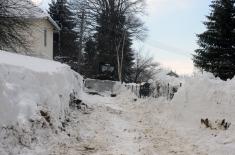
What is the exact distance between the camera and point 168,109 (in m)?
16.4

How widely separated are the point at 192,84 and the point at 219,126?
3.72 meters

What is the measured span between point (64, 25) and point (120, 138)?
4140cm

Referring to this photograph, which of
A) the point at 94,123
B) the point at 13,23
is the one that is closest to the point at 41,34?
the point at 13,23

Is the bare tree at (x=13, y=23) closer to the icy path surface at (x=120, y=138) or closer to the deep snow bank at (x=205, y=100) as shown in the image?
the icy path surface at (x=120, y=138)

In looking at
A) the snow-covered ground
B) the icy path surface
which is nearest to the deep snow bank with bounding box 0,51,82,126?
the snow-covered ground

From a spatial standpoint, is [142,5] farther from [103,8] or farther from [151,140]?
[151,140]

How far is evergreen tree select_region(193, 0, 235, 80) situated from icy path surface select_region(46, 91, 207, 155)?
45.4 feet

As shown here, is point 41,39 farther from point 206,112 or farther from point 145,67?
point 145,67

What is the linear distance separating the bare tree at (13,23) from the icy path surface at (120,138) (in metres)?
7.37

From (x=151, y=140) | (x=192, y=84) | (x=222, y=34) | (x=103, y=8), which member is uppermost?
(x=103, y=8)

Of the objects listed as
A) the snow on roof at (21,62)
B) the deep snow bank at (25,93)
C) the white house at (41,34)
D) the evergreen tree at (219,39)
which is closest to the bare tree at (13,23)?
the white house at (41,34)

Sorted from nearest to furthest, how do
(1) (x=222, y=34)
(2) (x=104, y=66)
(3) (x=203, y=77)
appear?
(3) (x=203, y=77)
(1) (x=222, y=34)
(2) (x=104, y=66)

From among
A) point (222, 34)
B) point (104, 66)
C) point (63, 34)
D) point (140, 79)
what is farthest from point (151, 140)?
point (140, 79)

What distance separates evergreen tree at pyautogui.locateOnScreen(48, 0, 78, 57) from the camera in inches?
2003
